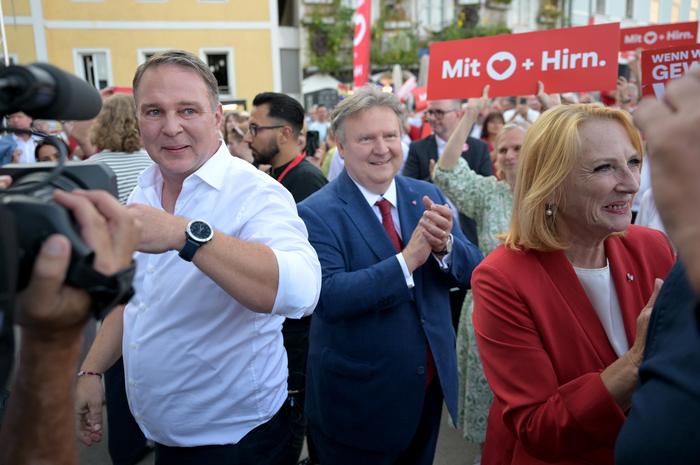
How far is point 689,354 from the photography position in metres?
0.83

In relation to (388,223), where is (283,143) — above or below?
above

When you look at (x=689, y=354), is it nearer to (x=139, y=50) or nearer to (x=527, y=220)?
(x=527, y=220)

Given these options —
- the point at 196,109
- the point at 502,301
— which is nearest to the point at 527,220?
the point at 502,301

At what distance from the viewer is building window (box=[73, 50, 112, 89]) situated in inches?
782

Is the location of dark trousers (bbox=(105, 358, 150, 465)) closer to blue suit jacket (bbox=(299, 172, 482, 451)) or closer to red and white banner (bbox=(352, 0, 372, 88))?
blue suit jacket (bbox=(299, 172, 482, 451))

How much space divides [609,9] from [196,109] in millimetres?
30796

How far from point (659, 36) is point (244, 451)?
678cm

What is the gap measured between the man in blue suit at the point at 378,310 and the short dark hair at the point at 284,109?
58.9 inches

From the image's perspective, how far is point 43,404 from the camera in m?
0.92

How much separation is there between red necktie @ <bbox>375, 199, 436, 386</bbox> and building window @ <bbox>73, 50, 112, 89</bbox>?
66.1ft

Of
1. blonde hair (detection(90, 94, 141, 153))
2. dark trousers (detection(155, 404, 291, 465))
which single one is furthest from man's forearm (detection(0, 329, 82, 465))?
blonde hair (detection(90, 94, 141, 153))

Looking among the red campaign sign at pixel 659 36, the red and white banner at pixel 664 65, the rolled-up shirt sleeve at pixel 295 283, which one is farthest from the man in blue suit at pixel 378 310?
the red campaign sign at pixel 659 36

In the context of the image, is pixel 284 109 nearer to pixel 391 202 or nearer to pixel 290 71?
pixel 391 202

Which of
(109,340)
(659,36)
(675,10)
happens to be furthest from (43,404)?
(675,10)
